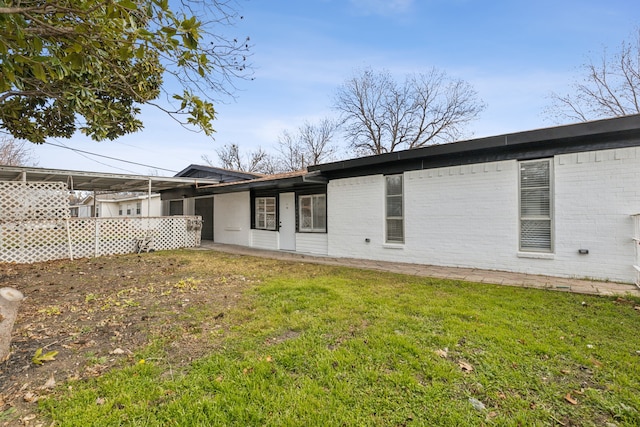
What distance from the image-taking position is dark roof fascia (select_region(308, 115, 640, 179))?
521 centimetres

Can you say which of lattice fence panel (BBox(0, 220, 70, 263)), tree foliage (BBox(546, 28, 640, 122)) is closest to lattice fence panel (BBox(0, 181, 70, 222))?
lattice fence panel (BBox(0, 220, 70, 263))

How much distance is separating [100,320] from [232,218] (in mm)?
9705

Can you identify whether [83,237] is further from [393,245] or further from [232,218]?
[393,245]

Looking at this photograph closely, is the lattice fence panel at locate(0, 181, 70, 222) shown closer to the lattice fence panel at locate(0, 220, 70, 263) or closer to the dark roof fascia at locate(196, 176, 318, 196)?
the lattice fence panel at locate(0, 220, 70, 263)

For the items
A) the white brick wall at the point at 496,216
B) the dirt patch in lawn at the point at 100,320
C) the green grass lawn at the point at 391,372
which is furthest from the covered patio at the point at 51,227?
the green grass lawn at the point at 391,372

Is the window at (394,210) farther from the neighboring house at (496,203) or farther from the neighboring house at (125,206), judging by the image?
the neighboring house at (125,206)

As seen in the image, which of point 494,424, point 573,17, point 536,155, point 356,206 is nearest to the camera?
point 494,424

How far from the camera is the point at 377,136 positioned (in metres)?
25.7

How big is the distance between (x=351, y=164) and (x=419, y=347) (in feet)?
→ 20.9

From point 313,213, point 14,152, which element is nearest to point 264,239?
point 313,213

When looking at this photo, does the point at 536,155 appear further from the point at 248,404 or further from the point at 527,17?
the point at 248,404

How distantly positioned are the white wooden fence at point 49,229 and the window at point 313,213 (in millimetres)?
6339

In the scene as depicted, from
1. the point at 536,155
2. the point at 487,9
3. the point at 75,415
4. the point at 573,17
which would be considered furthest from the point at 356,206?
the point at 573,17

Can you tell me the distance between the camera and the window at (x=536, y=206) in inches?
237
